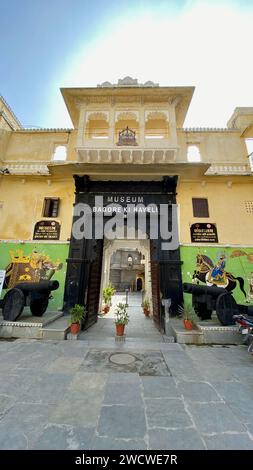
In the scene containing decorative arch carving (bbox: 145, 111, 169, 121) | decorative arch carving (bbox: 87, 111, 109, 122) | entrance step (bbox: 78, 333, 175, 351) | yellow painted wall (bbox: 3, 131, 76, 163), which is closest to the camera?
entrance step (bbox: 78, 333, 175, 351)

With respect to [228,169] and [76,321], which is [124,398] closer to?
[76,321]

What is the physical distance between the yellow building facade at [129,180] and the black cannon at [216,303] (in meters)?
1.02

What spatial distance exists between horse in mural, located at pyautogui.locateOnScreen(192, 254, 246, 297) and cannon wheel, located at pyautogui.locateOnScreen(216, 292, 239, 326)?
158cm

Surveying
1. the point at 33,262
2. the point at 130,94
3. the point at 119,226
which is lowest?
the point at 33,262

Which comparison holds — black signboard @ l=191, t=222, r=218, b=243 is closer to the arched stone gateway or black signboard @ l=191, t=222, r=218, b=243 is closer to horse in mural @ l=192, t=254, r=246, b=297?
horse in mural @ l=192, t=254, r=246, b=297

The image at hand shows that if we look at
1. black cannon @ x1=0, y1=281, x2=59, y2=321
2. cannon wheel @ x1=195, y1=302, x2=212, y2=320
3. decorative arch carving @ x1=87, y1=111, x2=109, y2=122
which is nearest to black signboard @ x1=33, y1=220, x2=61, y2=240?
black cannon @ x1=0, y1=281, x2=59, y2=321

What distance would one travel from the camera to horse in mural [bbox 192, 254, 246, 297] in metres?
7.61

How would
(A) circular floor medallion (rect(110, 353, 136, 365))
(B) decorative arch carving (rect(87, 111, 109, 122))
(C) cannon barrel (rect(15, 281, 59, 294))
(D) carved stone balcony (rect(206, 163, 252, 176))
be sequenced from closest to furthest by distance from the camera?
(A) circular floor medallion (rect(110, 353, 136, 365))
(C) cannon barrel (rect(15, 281, 59, 294))
(D) carved stone balcony (rect(206, 163, 252, 176))
(B) decorative arch carving (rect(87, 111, 109, 122))

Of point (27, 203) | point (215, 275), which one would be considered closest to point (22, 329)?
point (27, 203)

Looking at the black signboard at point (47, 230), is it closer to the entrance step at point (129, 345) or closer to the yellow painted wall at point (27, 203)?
the yellow painted wall at point (27, 203)

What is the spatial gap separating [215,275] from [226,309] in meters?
1.93

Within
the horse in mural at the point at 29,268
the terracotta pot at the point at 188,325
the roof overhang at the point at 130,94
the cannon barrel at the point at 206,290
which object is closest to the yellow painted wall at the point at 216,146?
the roof overhang at the point at 130,94

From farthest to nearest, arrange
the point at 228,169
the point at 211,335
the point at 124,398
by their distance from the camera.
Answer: the point at 228,169
the point at 211,335
the point at 124,398

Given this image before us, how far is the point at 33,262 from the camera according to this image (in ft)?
26.3
